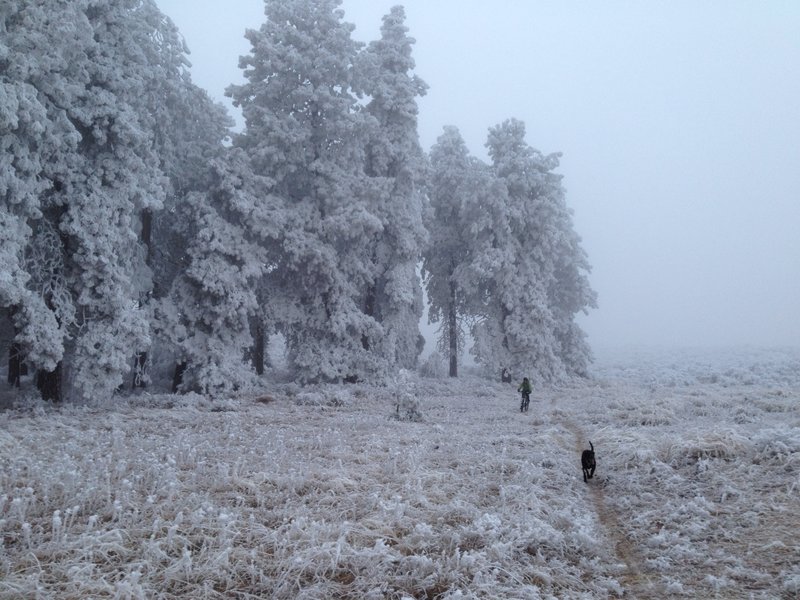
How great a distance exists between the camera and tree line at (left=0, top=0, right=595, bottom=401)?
15.6m

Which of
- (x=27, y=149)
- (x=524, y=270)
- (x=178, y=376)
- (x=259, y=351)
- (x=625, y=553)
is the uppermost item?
(x=27, y=149)

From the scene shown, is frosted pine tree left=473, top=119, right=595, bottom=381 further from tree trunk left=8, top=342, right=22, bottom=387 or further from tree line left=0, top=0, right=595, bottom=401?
tree trunk left=8, top=342, right=22, bottom=387

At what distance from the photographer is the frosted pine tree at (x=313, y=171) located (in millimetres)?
22750

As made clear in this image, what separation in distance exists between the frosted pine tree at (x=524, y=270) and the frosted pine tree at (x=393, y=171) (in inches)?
217

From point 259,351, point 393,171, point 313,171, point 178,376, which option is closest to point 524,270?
point 393,171

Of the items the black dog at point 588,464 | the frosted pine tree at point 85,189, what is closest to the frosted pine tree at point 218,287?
the frosted pine tree at point 85,189

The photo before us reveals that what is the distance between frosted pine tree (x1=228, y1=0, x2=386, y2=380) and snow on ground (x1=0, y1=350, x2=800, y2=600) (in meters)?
8.97

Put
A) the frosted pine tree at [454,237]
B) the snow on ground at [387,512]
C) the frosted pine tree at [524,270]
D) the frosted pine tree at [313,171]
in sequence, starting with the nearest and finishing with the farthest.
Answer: the snow on ground at [387,512] < the frosted pine tree at [313,171] < the frosted pine tree at [524,270] < the frosted pine tree at [454,237]

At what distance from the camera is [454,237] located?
3134cm

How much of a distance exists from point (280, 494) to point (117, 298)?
35.8 ft

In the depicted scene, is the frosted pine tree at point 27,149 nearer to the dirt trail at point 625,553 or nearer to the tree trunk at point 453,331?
the dirt trail at point 625,553

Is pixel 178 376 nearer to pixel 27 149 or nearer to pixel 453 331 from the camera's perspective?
pixel 27 149

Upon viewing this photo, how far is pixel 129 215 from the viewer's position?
17844mm

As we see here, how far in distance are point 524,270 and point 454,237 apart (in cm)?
444
